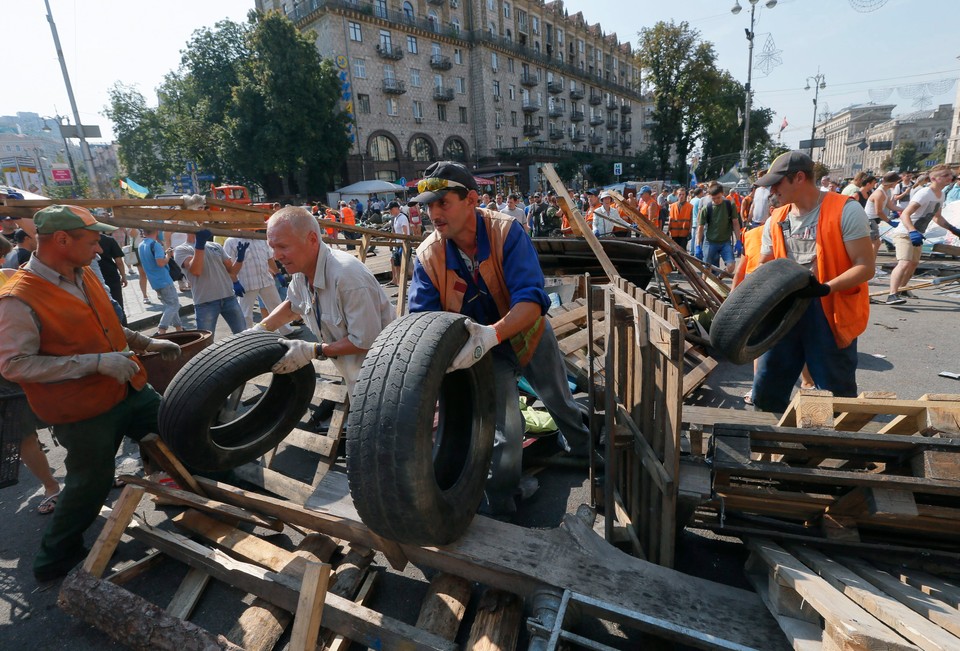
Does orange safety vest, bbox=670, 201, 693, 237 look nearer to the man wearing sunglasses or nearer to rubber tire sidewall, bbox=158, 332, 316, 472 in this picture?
the man wearing sunglasses

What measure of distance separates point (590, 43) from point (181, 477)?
7089 cm

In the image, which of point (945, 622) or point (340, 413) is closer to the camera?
point (945, 622)

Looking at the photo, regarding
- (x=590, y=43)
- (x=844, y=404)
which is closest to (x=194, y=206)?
(x=844, y=404)

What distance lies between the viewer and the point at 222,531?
2.72 metres

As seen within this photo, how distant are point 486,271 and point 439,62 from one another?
4558 cm

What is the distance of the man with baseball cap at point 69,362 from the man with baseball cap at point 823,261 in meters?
3.85

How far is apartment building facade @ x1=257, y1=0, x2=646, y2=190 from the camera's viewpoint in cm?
3684

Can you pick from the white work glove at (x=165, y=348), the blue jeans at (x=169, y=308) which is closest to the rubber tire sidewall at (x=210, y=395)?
the white work glove at (x=165, y=348)

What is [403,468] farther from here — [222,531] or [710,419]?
[710,419]

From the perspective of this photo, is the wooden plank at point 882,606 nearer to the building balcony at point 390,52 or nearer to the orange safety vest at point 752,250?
the orange safety vest at point 752,250

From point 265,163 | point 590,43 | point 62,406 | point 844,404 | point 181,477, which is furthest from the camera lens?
point 590,43

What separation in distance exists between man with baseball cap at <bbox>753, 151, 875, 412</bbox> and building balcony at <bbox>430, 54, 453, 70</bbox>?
4489cm

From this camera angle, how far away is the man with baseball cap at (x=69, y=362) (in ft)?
8.00

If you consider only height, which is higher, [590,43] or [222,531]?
[590,43]
